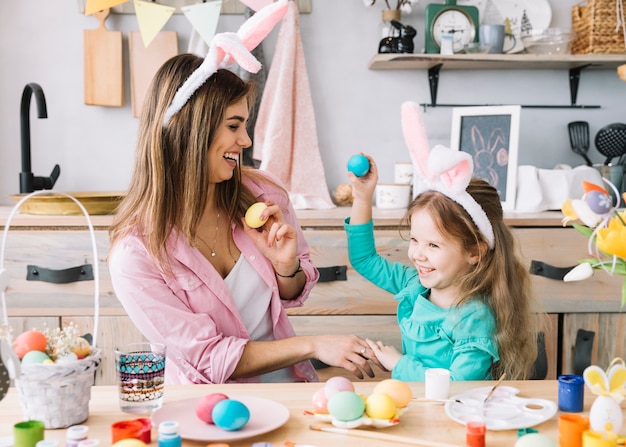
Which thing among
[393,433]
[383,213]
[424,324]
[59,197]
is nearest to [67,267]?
[59,197]

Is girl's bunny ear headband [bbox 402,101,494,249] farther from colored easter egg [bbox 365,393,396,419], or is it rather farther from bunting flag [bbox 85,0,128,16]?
bunting flag [bbox 85,0,128,16]

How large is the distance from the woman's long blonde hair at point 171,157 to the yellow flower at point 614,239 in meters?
0.89

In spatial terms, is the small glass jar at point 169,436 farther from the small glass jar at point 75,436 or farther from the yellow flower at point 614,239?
the yellow flower at point 614,239

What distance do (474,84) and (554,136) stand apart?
1.30 ft

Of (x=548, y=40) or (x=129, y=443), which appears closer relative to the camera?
(x=129, y=443)

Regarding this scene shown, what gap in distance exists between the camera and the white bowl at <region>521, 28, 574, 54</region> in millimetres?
2523

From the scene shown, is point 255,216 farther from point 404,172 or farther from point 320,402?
point 404,172

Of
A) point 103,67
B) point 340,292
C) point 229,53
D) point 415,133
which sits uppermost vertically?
point 103,67

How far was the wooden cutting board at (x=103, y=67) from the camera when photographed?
2.62 meters

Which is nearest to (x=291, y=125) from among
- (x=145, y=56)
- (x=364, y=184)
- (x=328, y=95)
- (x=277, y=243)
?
(x=328, y=95)

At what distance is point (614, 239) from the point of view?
34.9 inches

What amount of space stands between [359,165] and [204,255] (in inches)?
17.6

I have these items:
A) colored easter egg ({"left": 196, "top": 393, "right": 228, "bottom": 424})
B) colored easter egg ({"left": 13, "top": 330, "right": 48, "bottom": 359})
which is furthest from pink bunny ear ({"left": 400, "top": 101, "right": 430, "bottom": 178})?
colored easter egg ({"left": 13, "top": 330, "right": 48, "bottom": 359})

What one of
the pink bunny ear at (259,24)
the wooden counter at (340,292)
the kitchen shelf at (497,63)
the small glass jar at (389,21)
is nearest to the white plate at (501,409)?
the pink bunny ear at (259,24)
